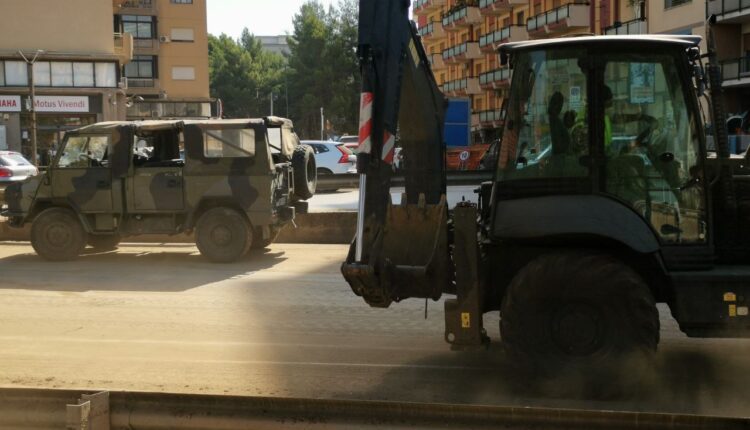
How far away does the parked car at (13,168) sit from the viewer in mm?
29422

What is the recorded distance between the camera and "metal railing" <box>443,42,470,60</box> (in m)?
68.6

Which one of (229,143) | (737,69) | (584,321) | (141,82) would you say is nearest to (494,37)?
(737,69)

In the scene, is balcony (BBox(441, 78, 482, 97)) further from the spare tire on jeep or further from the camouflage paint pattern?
the camouflage paint pattern

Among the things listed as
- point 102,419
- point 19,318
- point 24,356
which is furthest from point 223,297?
point 102,419

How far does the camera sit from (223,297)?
1049 centimetres

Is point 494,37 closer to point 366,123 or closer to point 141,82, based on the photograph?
point 141,82

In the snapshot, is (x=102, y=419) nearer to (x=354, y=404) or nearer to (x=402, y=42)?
(x=354, y=404)

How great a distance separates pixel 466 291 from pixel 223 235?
7.56m

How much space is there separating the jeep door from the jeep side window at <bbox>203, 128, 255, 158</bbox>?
4.94ft

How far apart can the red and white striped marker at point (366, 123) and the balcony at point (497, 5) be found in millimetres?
54399

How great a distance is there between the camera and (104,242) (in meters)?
14.6

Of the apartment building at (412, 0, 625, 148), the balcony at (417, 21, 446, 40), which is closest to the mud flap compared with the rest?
the apartment building at (412, 0, 625, 148)

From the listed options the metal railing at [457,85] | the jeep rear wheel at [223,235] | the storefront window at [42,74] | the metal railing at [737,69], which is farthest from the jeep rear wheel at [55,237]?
the metal railing at [457,85]

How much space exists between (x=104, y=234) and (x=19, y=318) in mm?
4280
